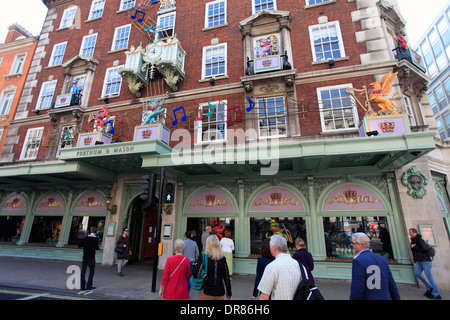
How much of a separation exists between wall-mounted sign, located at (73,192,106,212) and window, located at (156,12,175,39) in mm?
10630

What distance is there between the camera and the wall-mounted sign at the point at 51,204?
44.6ft

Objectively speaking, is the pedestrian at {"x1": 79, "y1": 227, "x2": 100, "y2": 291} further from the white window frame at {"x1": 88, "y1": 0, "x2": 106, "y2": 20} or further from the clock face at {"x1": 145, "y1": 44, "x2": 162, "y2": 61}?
the white window frame at {"x1": 88, "y1": 0, "x2": 106, "y2": 20}

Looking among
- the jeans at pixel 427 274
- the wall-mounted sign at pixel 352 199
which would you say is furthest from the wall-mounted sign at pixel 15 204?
the jeans at pixel 427 274

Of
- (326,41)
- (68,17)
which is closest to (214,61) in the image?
(326,41)

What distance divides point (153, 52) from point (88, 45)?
7.10m

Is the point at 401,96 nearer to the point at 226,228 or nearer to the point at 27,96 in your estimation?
the point at 226,228

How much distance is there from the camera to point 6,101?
18109 mm

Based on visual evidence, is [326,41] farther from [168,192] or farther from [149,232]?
[149,232]

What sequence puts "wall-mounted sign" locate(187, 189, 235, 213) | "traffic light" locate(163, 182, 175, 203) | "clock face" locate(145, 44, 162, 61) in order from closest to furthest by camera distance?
"traffic light" locate(163, 182, 175, 203) < "wall-mounted sign" locate(187, 189, 235, 213) < "clock face" locate(145, 44, 162, 61)

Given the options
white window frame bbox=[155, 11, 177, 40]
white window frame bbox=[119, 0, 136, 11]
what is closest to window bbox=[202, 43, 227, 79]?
white window frame bbox=[155, 11, 177, 40]

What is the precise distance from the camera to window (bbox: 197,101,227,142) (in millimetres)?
11445

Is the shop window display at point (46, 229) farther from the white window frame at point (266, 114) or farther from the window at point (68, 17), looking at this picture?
the window at point (68, 17)

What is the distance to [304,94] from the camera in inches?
428

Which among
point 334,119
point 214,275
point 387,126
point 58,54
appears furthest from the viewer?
point 58,54
